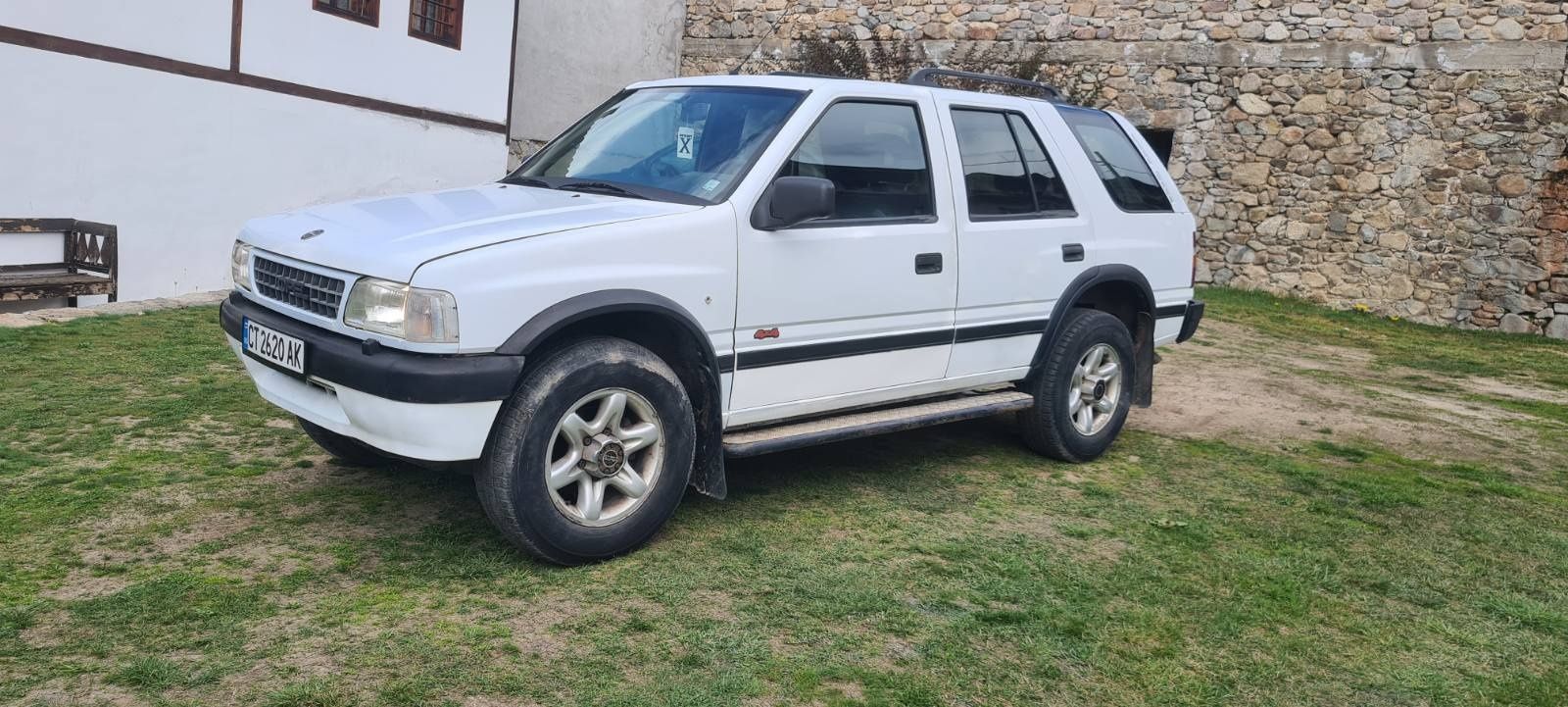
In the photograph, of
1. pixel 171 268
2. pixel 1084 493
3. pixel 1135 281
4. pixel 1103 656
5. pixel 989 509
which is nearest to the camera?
pixel 1103 656

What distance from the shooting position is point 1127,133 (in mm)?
6484

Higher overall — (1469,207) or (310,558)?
(1469,207)

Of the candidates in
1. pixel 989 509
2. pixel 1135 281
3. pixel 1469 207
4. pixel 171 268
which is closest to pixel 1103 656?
pixel 989 509

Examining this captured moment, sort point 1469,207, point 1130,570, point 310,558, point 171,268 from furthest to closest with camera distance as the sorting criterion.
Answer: point 1469,207 < point 171,268 < point 1130,570 < point 310,558

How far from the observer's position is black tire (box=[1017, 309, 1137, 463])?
229 inches

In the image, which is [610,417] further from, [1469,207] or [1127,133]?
[1469,207]

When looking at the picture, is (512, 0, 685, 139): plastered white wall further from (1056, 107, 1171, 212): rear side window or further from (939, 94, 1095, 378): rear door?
(939, 94, 1095, 378): rear door

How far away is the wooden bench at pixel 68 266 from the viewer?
973 cm

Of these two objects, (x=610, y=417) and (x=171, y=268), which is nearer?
(x=610, y=417)

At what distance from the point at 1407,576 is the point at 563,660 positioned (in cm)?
318

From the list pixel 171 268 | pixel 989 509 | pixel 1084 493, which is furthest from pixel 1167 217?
pixel 171 268

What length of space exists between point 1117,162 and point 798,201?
2.55 m

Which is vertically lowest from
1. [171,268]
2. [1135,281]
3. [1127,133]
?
[171,268]

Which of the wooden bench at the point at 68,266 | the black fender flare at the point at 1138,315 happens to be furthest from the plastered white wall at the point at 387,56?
the black fender flare at the point at 1138,315
